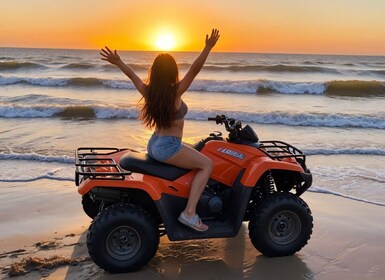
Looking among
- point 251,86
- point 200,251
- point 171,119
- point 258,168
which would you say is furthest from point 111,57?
point 251,86

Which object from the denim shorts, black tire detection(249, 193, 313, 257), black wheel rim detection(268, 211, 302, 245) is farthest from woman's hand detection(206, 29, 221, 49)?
black wheel rim detection(268, 211, 302, 245)

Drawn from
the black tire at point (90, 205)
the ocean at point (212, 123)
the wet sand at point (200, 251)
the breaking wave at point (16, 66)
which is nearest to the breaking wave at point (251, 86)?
the ocean at point (212, 123)

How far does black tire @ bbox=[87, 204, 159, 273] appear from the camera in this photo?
4.04 metres

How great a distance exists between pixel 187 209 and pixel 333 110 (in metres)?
13.2

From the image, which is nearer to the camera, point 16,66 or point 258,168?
point 258,168

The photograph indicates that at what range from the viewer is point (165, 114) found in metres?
4.09

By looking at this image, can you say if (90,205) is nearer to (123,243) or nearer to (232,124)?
(123,243)

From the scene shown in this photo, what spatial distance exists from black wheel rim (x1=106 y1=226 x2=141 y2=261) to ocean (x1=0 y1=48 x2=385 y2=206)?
4.33 ft

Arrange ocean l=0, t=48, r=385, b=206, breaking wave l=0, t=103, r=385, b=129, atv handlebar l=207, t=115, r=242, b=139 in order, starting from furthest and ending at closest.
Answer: breaking wave l=0, t=103, r=385, b=129 → ocean l=0, t=48, r=385, b=206 → atv handlebar l=207, t=115, r=242, b=139

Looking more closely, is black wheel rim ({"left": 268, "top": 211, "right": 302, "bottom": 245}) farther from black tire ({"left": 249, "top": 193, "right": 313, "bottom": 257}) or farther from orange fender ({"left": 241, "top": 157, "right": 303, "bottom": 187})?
orange fender ({"left": 241, "top": 157, "right": 303, "bottom": 187})

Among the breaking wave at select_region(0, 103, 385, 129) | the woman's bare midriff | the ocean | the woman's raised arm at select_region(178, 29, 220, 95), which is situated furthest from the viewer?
the breaking wave at select_region(0, 103, 385, 129)

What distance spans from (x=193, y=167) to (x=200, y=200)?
1.18ft

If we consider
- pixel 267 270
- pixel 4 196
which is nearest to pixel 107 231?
pixel 267 270

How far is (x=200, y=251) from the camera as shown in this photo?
4.61m
